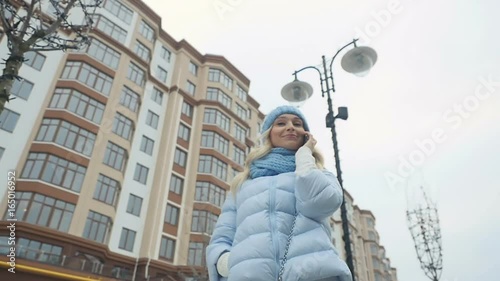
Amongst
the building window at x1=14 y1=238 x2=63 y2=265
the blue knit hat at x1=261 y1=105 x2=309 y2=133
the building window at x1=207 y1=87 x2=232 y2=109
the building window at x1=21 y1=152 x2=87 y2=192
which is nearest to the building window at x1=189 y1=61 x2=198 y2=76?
the building window at x1=207 y1=87 x2=232 y2=109

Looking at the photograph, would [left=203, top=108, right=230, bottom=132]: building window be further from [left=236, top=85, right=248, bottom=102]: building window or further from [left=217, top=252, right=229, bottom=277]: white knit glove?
[left=217, top=252, right=229, bottom=277]: white knit glove

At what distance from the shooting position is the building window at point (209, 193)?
2677 cm

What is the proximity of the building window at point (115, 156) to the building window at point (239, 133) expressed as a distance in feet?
39.5

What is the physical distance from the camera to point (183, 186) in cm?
2708

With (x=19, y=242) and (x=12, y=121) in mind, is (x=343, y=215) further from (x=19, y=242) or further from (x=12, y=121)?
(x=12, y=121)

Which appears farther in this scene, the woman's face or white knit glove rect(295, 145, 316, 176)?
the woman's face

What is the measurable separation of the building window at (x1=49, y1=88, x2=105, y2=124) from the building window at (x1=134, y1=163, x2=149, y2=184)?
4374 millimetres

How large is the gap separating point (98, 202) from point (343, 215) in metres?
18.1

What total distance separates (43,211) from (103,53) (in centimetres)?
1233

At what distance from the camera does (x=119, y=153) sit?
23109 millimetres

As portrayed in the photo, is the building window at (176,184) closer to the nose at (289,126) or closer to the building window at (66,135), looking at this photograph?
the building window at (66,135)

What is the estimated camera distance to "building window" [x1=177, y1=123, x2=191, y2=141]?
29039 millimetres

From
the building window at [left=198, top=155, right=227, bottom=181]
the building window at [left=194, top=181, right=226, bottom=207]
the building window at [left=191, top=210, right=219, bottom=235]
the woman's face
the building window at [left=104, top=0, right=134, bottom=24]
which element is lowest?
the woman's face

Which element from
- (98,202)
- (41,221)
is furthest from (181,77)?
(41,221)
